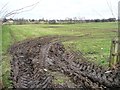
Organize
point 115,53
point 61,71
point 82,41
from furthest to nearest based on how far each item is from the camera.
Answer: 1. point 82,41
2. point 61,71
3. point 115,53

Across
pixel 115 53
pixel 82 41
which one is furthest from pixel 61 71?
pixel 82 41

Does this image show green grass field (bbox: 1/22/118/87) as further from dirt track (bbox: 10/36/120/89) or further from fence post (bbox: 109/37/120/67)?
fence post (bbox: 109/37/120/67)

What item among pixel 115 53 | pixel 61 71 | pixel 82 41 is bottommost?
pixel 82 41

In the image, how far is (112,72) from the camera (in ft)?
43.6

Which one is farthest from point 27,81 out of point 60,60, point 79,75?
point 60,60

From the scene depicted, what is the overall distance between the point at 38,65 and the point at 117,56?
388cm

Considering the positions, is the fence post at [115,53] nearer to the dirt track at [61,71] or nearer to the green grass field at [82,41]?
the dirt track at [61,71]

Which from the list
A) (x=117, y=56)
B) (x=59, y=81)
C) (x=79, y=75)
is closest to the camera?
(x=59, y=81)

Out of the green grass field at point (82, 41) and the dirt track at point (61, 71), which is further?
the green grass field at point (82, 41)

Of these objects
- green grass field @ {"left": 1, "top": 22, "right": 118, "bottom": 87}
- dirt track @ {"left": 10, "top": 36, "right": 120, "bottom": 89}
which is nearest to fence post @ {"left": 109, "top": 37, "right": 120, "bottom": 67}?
dirt track @ {"left": 10, "top": 36, "right": 120, "bottom": 89}

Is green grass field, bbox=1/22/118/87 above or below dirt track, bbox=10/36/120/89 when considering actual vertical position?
below

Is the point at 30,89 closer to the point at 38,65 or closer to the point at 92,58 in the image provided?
the point at 38,65

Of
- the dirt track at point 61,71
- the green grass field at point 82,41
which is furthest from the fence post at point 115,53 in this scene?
the green grass field at point 82,41

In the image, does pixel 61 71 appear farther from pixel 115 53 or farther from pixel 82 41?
pixel 82 41
